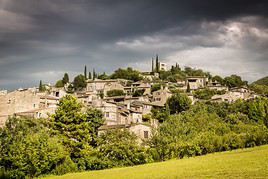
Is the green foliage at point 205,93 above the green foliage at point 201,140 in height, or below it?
above

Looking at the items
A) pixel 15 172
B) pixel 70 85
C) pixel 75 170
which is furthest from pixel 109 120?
pixel 70 85

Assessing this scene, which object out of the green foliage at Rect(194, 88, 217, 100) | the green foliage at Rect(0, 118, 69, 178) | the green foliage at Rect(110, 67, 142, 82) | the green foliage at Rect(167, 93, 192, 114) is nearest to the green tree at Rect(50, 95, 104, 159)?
the green foliage at Rect(0, 118, 69, 178)

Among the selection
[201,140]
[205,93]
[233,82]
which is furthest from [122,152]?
[233,82]

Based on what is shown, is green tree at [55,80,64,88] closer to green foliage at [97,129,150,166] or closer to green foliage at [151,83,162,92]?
green foliage at [151,83,162,92]

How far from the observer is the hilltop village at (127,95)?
6028 centimetres

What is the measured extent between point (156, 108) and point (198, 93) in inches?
900

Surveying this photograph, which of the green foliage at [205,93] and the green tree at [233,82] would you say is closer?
the green foliage at [205,93]

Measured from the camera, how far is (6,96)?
201 ft

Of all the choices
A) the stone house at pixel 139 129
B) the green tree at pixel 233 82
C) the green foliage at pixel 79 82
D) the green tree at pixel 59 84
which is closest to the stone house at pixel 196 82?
the green tree at pixel 233 82

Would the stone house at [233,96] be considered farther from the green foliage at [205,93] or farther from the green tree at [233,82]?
the green tree at [233,82]

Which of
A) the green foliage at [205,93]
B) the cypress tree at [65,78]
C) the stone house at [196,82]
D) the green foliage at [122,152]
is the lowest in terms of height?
the green foliage at [122,152]

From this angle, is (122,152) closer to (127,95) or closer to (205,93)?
(127,95)

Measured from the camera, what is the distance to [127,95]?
323 ft

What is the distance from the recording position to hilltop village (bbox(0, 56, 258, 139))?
60.3m
